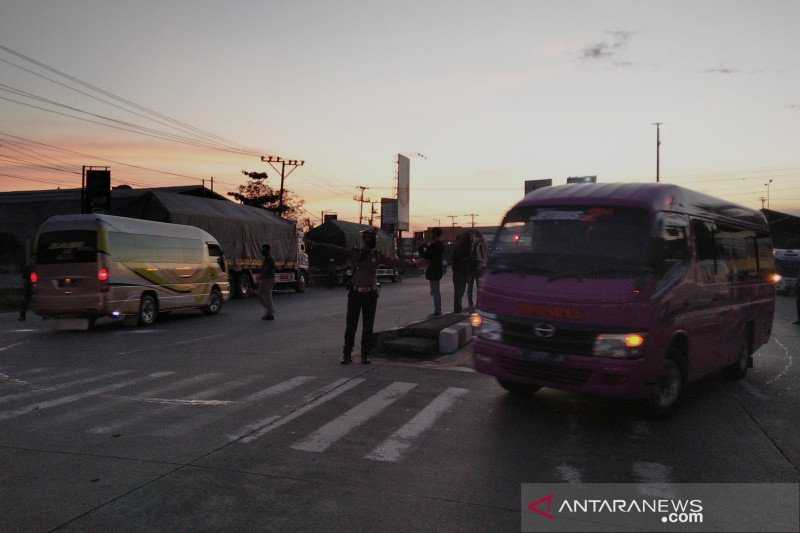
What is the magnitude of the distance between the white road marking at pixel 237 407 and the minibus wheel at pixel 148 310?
8.58 metres

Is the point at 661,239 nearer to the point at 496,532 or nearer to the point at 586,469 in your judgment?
the point at 586,469

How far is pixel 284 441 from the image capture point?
5621mm

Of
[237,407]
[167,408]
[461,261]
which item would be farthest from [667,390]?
[461,261]

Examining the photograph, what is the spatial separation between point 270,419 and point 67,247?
10.4 meters

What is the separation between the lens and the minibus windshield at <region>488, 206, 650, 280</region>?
20.0ft

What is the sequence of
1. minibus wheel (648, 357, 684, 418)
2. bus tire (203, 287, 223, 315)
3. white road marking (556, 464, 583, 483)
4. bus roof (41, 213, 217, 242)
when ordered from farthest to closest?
bus tire (203, 287, 223, 315), bus roof (41, 213, 217, 242), minibus wheel (648, 357, 684, 418), white road marking (556, 464, 583, 483)

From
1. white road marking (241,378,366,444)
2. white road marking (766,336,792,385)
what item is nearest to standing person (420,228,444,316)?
white road marking (241,378,366,444)

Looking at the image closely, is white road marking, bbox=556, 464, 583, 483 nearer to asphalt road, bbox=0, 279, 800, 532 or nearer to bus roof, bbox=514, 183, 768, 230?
asphalt road, bbox=0, 279, 800, 532

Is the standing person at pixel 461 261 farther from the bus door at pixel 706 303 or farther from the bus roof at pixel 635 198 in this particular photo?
the bus door at pixel 706 303

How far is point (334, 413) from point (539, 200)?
3.30 metres

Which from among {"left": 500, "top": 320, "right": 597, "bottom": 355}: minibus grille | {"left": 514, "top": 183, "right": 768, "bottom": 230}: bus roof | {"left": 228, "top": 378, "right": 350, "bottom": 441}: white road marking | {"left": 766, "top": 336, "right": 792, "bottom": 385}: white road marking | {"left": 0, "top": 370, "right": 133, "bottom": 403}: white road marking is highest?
{"left": 514, "top": 183, "right": 768, "bottom": 230}: bus roof

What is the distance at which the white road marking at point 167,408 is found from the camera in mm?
6066

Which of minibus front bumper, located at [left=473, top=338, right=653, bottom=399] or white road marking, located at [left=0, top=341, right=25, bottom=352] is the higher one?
minibus front bumper, located at [left=473, top=338, right=653, bottom=399]

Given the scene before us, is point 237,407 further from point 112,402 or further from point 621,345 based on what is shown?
point 621,345
